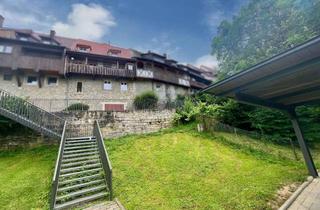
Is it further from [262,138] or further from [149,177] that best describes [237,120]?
[149,177]

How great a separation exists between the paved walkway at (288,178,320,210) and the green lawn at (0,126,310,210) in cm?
64

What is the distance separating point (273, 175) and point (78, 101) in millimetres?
19398

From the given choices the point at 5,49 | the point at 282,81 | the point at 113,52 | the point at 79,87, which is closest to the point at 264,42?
the point at 282,81

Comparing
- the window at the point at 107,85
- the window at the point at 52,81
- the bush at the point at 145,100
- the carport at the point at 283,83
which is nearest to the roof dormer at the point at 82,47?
the window at the point at 52,81

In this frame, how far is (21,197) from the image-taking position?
249 inches

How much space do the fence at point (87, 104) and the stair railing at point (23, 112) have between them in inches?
300

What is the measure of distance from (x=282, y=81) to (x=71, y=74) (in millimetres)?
21184

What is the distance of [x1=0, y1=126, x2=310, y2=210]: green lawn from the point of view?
584cm

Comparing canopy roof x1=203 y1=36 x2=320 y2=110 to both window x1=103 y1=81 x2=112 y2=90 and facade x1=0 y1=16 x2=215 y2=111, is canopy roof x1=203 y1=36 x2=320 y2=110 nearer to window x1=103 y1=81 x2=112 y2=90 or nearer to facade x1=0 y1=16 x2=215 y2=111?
facade x1=0 y1=16 x2=215 y2=111

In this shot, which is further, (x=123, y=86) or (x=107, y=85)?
(x=123, y=86)

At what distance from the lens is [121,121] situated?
14.8 m

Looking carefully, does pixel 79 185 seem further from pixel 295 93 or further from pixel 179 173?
pixel 295 93

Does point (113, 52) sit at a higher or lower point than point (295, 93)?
higher

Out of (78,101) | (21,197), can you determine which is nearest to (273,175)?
(21,197)
